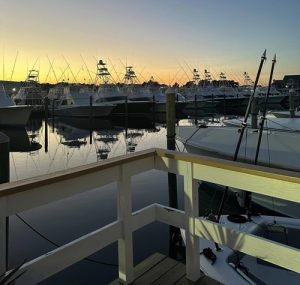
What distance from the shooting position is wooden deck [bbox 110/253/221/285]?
3.21 m

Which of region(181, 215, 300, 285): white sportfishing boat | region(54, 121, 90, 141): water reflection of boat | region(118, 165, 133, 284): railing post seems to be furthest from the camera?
region(54, 121, 90, 141): water reflection of boat

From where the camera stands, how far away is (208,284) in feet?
10.4

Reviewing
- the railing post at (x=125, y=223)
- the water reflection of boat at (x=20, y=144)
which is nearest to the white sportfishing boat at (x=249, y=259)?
the railing post at (x=125, y=223)

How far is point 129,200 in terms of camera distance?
311cm

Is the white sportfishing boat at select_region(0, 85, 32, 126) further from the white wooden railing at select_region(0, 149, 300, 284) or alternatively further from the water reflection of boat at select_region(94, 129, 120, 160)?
the white wooden railing at select_region(0, 149, 300, 284)

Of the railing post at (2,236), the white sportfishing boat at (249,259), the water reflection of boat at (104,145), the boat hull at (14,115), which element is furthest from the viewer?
the boat hull at (14,115)

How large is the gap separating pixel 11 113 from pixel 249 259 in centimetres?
3057

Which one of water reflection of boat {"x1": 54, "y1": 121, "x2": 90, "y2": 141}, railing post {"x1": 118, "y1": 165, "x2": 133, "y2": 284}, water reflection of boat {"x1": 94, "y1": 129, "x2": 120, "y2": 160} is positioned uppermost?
railing post {"x1": 118, "y1": 165, "x2": 133, "y2": 284}

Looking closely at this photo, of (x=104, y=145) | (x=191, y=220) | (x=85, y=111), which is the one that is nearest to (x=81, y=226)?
(x=191, y=220)

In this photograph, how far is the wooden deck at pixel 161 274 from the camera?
321 centimetres

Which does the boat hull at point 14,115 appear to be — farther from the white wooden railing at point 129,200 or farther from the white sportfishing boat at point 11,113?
the white wooden railing at point 129,200

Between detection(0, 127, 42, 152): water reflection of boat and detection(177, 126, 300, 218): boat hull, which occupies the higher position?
detection(177, 126, 300, 218): boat hull

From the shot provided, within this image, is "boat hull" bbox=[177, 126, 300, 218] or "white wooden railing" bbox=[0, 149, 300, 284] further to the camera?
"boat hull" bbox=[177, 126, 300, 218]

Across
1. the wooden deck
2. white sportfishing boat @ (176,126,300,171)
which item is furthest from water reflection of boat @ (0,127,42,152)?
the wooden deck
